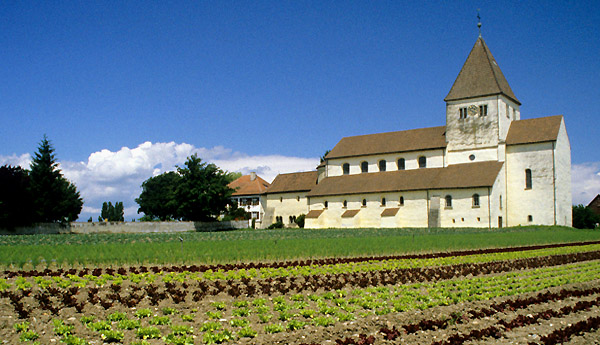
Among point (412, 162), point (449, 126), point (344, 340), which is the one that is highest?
point (449, 126)

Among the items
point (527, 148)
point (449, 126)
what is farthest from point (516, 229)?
point (449, 126)

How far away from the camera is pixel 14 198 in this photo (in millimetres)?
48469

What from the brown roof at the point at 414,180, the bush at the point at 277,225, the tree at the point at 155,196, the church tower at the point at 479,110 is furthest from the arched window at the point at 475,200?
the tree at the point at 155,196

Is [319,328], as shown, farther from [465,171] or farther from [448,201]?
[465,171]

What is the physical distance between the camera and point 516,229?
44.8 metres

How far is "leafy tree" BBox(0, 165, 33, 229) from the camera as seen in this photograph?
47.8 meters

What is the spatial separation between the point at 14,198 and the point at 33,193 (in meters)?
5.31

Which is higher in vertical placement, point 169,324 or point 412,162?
point 412,162

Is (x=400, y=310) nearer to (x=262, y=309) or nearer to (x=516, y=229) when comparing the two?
(x=262, y=309)

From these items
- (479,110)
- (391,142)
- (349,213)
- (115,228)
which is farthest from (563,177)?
(115,228)

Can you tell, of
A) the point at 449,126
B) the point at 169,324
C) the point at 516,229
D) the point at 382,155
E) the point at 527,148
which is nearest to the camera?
the point at 169,324

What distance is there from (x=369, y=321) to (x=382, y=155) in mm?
51122

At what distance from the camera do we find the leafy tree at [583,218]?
186ft

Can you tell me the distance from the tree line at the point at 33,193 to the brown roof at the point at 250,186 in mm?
26840
